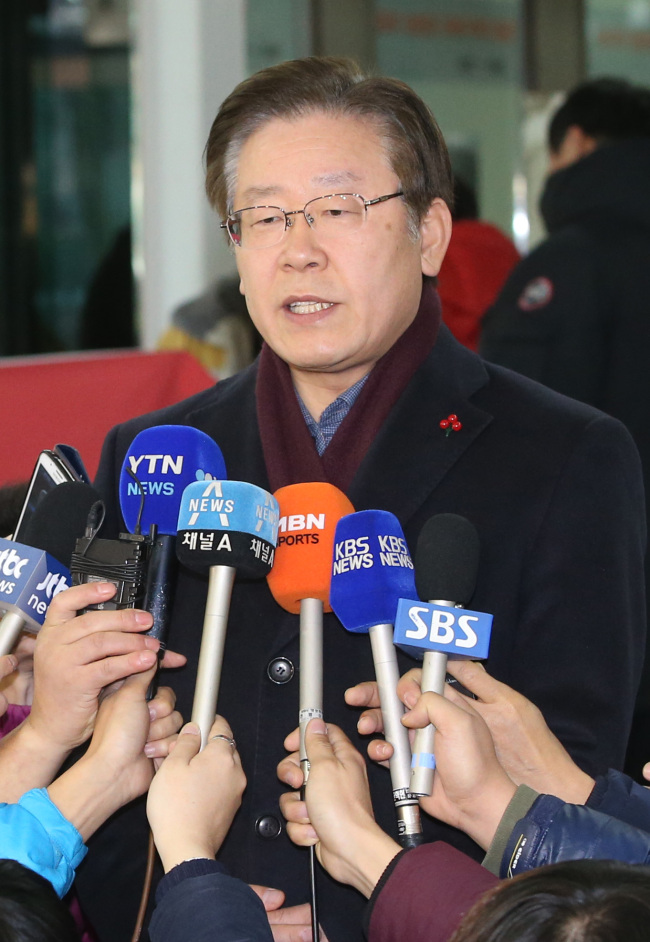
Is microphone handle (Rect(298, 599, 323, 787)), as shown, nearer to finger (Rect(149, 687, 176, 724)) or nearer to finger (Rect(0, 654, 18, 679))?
finger (Rect(149, 687, 176, 724))

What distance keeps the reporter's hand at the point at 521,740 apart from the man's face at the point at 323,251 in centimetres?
58

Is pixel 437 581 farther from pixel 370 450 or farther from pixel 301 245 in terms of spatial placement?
pixel 301 245

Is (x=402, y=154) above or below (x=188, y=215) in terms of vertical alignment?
above

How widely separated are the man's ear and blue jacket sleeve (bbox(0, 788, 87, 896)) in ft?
3.21

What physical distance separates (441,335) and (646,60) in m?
6.56

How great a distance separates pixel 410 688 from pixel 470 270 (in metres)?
2.50

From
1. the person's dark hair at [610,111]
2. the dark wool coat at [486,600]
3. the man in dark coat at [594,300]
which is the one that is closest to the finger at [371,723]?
the dark wool coat at [486,600]

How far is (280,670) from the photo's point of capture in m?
1.74

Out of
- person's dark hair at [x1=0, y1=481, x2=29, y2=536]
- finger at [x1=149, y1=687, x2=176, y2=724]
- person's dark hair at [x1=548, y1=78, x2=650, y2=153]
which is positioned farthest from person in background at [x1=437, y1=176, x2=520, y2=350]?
finger at [x1=149, y1=687, x2=176, y2=724]

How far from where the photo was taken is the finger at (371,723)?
147 centimetres

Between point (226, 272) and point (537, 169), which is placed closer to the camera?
point (226, 272)

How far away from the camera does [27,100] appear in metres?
6.82

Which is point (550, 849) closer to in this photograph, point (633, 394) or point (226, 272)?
point (633, 394)

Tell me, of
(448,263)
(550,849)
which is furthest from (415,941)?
(448,263)
